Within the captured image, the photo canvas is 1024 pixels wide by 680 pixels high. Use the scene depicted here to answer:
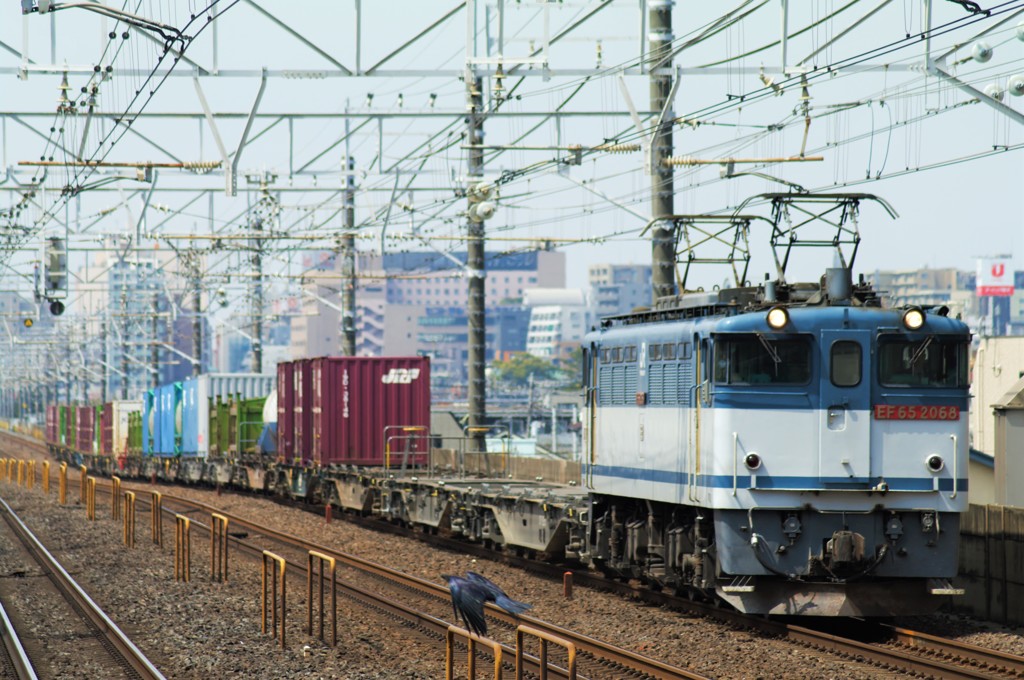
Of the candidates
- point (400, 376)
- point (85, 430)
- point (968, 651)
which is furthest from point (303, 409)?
point (85, 430)

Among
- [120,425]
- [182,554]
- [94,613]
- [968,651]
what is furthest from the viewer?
[120,425]

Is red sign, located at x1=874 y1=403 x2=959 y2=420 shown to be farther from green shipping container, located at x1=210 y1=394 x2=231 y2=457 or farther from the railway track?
green shipping container, located at x1=210 y1=394 x2=231 y2=457

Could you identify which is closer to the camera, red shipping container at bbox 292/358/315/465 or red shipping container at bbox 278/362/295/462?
red shipping container at bbox 292/358/315/465

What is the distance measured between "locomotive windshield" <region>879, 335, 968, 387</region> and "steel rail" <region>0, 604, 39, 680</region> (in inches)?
380

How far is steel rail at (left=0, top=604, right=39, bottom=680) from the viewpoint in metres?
14.8

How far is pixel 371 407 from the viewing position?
32500mm

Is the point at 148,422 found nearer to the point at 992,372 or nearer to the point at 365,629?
the point at 992,372

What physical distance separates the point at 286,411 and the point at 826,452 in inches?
956

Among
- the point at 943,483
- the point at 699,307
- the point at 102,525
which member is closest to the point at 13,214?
the point at 102,525

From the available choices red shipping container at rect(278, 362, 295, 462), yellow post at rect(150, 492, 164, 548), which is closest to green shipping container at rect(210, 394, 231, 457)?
red shipping container at rect(278, 362, 295, 462)

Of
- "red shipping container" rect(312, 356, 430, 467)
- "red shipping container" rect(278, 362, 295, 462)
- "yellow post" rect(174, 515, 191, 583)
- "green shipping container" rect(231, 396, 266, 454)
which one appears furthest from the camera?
"green shipping container" rect(231, 396, 266, 454)

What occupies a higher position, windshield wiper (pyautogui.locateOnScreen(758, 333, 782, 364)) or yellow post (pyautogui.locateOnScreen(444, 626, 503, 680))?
windshield wiper (pyautogui.locateOnScreen(758, 333, 782, 364))

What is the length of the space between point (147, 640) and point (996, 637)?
9.72 metres

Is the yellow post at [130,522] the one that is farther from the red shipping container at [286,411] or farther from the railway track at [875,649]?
the railway track at [875,649]
